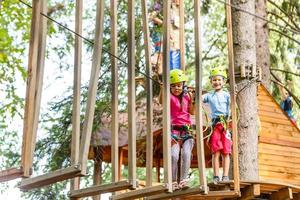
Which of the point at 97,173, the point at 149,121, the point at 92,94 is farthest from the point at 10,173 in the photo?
the point at 97,173

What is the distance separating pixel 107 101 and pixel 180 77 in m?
3.03

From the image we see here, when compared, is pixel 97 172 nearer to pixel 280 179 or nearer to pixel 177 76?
pixel 280 179

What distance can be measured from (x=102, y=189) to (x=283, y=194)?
3637mm

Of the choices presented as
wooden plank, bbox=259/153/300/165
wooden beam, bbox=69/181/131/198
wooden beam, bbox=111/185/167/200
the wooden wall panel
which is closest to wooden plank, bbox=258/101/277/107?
the wooden wall panel

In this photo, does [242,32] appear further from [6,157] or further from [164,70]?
[6,157]

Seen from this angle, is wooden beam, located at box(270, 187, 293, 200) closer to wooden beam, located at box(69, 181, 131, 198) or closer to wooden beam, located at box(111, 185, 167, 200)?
wooden beam, located at box(111, 185, 167, 200)

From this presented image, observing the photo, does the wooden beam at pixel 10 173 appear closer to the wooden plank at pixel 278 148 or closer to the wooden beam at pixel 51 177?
the wooden beam at pixel 51 177

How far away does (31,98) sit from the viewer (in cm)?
479

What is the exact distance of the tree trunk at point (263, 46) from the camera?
1126cm

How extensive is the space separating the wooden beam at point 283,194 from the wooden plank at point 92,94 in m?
3.84

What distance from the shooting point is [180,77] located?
7184mm

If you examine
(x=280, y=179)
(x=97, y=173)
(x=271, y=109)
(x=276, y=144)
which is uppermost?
(x=271, y=109)

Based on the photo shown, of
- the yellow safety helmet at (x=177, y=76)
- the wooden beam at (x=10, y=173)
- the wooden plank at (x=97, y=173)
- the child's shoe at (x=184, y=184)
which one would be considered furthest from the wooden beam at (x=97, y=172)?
the wooden beam at (x=10, y=173)

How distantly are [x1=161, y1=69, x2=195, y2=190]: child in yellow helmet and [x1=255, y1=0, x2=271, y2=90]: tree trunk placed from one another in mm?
4069
